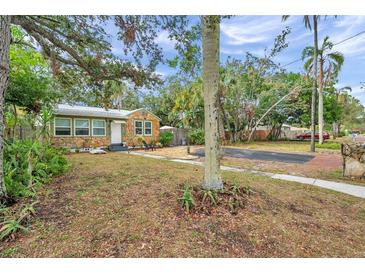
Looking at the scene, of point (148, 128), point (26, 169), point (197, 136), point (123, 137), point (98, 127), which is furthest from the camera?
point (197, 136)

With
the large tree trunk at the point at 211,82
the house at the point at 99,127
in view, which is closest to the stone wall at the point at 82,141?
the house at the point at 99,127

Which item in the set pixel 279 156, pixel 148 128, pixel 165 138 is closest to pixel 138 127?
pixel 148 128

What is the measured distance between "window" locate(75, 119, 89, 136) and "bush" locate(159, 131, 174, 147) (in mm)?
6870

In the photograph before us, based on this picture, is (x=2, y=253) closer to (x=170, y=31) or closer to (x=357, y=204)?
(x=170, y=31)

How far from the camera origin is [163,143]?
19.8 metres

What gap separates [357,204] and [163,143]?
53.6 feet

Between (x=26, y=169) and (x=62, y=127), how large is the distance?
1001 centimetres

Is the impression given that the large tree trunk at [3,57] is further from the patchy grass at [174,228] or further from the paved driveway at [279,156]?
the paved driveway at [279,156]

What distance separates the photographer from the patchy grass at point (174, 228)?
2.48m

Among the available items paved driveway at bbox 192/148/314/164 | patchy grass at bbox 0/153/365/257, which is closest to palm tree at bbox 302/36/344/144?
paved driveway at bbox 192/148/314/164

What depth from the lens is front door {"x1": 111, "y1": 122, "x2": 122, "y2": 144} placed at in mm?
16375

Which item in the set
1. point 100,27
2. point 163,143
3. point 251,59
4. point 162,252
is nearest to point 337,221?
point 162,252

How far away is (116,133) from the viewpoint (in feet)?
54.6

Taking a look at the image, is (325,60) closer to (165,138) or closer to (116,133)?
(165,138)
